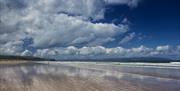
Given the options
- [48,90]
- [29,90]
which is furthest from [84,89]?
[29,90]

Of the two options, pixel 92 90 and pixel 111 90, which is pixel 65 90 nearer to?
pixel 92 90

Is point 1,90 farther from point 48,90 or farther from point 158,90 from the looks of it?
point 158,90

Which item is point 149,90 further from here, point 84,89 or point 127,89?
point 84,89

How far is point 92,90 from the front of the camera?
12.0 m

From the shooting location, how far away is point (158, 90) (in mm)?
12086

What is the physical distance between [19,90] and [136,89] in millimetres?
5109

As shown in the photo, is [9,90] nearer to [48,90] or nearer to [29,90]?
[29,90]

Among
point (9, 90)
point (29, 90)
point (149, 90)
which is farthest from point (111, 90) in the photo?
point (9, 90)

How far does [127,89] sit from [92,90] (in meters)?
1.65

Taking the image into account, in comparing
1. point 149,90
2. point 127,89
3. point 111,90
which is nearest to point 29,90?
point 111,90

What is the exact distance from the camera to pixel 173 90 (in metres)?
12.0

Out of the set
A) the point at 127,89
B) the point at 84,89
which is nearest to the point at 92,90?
the point at 84,89

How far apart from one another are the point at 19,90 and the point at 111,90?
397 centimetres

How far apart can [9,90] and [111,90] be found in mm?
4432
